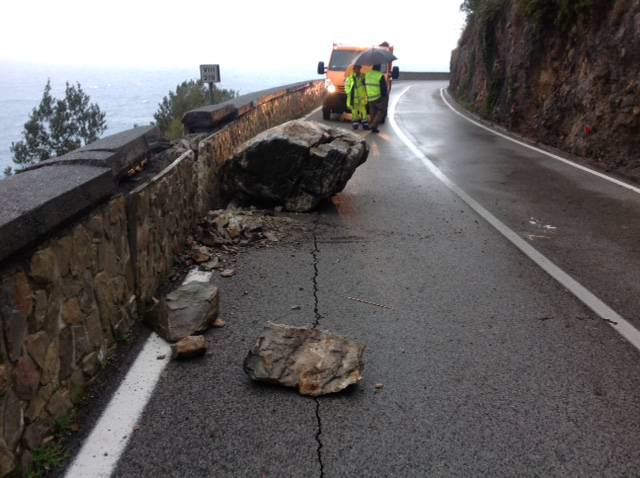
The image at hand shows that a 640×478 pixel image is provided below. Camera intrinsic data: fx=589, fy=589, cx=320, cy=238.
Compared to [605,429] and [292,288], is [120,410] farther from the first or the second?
[605,429]

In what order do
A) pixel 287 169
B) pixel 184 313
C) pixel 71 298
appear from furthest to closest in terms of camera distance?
pixel 287 169 → pixel 184 313 → pixel 71 298

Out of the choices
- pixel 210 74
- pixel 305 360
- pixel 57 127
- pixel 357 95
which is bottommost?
pixel 57 127

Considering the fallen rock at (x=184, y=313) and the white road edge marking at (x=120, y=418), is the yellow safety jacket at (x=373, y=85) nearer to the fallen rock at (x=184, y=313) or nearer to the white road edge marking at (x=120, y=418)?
the fallen rock at (x=184, y=313)

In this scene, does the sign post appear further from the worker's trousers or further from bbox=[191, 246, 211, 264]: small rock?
bbox=[191, 246, 211, 264]: small rock

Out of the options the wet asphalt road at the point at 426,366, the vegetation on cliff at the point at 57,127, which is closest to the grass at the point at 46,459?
the wet asphalt road at the point at 426,366

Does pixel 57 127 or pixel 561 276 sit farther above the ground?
pixel 561 276

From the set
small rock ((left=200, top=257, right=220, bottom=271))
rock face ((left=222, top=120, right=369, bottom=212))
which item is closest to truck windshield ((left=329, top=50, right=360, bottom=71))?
rock face ((left=222, top=120, right=369, bottom=212))

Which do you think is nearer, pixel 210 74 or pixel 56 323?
pixel 56 323

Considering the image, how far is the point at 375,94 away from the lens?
55.2 ft

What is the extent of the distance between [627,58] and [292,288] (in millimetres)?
10341

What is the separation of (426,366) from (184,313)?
5.66 ft

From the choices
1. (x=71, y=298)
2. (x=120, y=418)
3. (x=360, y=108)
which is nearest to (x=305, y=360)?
(x=120, y=418)

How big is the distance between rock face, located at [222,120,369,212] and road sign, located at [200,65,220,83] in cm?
828

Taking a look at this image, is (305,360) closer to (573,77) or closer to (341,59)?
(573,77)
